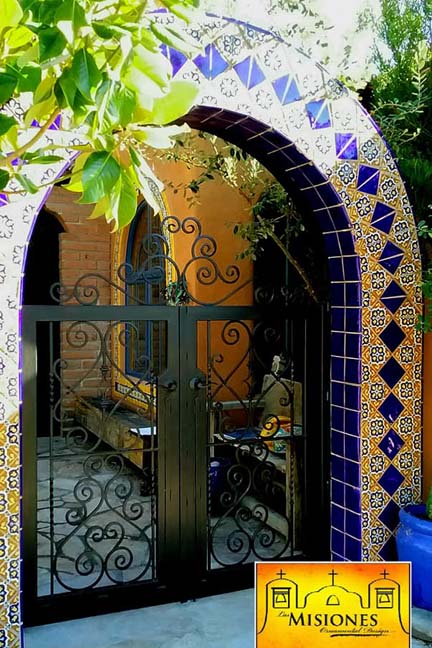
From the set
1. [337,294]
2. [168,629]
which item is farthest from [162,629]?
[337,294]

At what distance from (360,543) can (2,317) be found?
2.19 metres

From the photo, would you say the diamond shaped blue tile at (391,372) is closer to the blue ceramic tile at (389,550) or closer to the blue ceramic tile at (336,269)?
the blue ceramic tile at (336,269)

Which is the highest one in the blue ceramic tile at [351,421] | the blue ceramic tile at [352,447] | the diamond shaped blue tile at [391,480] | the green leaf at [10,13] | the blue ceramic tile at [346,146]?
the blue ceramic tile at [346,146]

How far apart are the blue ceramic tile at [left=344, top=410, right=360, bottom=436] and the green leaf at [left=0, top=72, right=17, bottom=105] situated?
9.41ft

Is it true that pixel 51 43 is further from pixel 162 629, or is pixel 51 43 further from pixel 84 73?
pixel 162 629

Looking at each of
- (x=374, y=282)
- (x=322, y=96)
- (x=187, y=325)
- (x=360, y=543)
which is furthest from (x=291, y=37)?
(x=360, y=543)

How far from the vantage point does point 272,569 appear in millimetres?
2012

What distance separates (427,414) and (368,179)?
1321mm

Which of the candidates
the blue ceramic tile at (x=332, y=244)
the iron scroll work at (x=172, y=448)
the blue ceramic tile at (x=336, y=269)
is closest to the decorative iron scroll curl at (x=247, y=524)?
the iron scroll work at (x=172, y=448)

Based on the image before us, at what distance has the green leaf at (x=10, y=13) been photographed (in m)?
1.01

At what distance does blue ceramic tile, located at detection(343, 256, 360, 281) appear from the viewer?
3580 mm

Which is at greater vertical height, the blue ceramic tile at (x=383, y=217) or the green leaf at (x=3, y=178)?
the blue ceramic tile at (x=383, y=217)

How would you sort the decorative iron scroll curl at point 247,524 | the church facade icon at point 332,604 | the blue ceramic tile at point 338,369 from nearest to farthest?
the church facade icon at point 332,604
the blue ceramic tile at point 338,369
the decorative iron scroll curl at point 247,524

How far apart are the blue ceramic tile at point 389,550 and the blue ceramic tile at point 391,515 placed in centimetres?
6
